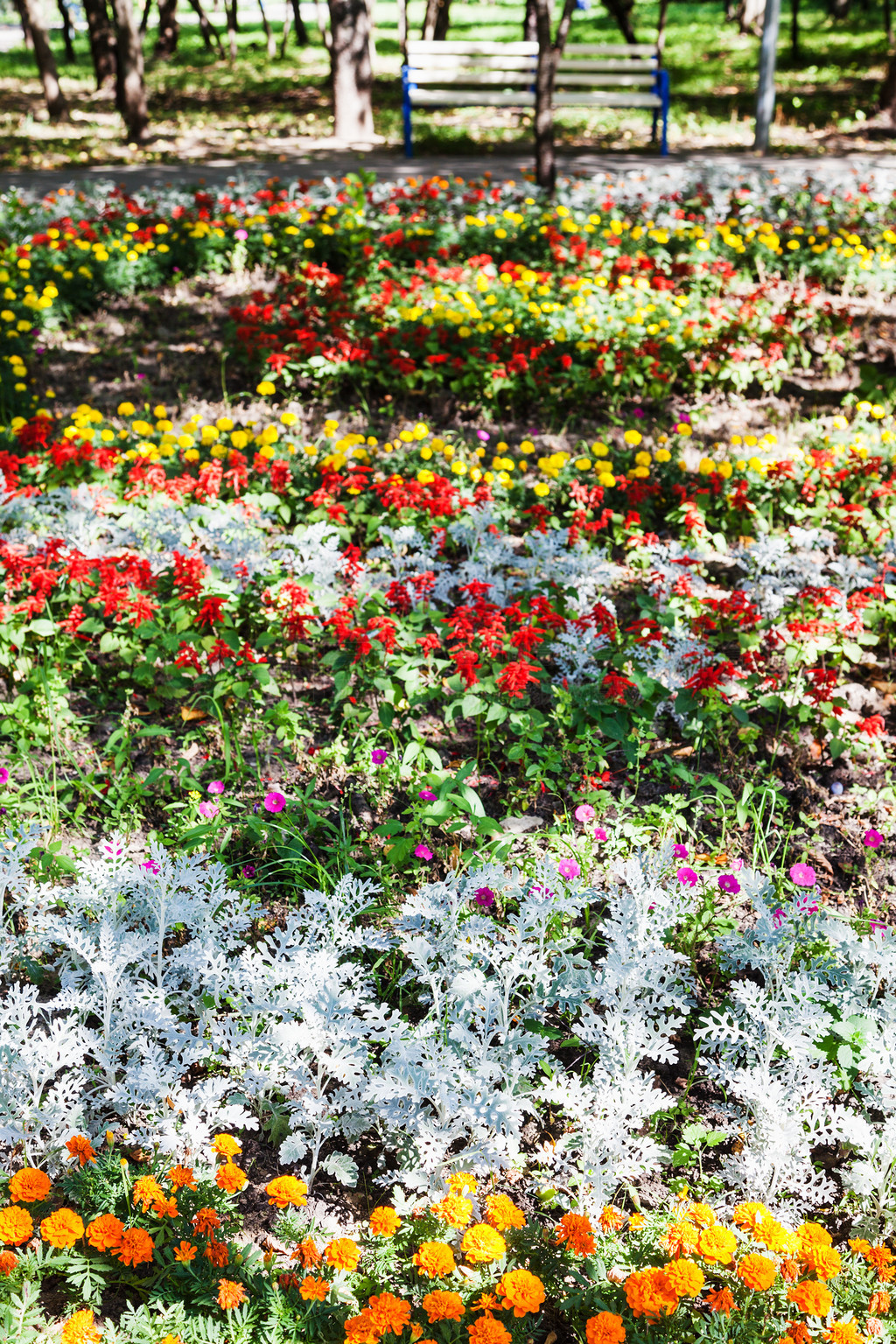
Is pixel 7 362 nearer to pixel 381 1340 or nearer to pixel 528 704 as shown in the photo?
pixel 528 704

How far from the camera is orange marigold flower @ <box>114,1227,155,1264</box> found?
1.81 m

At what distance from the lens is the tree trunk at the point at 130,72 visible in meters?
10.8

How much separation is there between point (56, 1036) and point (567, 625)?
81.7 inches

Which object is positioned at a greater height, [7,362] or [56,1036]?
[7,362]

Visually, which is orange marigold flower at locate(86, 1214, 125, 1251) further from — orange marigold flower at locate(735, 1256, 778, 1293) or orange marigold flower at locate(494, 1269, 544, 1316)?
orange marigold flower at locate(735, 1256, 778, 1293)

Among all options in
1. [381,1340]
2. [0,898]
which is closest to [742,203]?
[0,898]

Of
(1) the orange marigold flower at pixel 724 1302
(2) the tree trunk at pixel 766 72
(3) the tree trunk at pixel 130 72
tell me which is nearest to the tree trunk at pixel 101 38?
(3) the tree trunk at pixel 130 72

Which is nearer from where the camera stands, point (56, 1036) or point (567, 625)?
point (56, 1036)

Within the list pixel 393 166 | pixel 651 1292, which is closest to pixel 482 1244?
pixel 651 1292

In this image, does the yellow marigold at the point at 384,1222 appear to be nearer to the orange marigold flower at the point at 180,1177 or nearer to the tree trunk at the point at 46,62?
the orange marigold flower at the point at 180,1177

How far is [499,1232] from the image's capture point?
2.02 metres

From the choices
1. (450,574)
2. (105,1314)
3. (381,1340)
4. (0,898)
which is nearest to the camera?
(381,1340)

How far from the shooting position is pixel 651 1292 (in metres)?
1.73

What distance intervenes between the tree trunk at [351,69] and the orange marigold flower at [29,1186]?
12.4m
